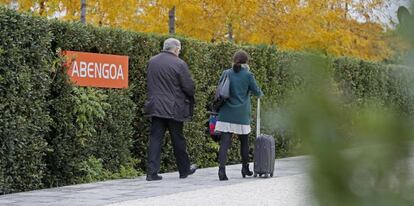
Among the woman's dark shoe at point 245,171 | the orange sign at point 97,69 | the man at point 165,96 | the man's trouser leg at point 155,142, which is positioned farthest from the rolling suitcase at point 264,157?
the orange sign at point 97,69

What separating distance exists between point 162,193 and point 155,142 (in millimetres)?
1618

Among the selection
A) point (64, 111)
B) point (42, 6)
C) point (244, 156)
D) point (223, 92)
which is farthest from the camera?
point (42, 6)

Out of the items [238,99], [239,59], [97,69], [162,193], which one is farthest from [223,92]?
[162,193]

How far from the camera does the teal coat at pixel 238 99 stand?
10.6 m

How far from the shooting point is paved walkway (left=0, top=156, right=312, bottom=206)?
794cm

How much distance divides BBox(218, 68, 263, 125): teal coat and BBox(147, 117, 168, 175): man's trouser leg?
32.7 inches

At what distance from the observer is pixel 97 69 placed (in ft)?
33.6

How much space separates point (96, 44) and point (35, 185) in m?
2.05

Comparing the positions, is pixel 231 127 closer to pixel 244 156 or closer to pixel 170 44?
pixel 244 156

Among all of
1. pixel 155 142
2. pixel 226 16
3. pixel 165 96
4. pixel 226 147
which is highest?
pixel 226 16

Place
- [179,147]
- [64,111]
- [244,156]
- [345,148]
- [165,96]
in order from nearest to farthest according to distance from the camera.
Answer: [345,148] < [64,111] < [165,96] < [179,147] < [244,156]

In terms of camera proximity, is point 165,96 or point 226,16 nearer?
point 165,96

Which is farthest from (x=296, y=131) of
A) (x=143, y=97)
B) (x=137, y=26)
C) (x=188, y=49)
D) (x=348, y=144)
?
(x=137, y=26)

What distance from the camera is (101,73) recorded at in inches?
407
